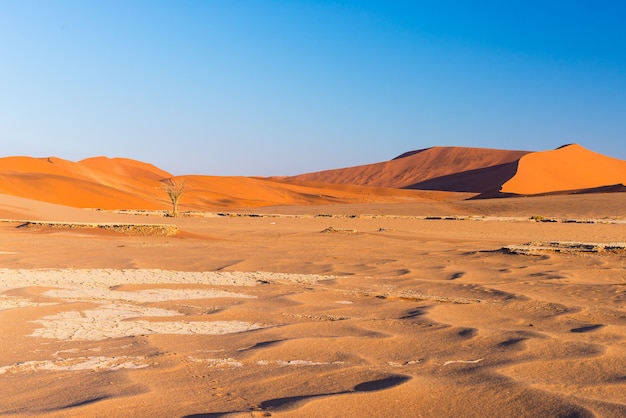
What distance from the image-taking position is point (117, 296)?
27.2ft

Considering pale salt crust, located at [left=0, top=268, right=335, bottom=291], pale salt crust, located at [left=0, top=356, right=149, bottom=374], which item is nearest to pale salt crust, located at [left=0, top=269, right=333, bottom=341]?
pale salt crust, located at [left=0, top=268, right=335, bottom=291]

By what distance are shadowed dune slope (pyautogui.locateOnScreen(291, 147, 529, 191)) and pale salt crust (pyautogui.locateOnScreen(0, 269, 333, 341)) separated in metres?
118

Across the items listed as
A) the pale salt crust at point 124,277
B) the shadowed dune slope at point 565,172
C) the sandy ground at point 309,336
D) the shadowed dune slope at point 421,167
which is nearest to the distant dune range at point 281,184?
the shadowed dune slope at point 565,172

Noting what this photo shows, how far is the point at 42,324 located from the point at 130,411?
313 cm

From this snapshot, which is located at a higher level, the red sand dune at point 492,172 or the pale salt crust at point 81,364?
the red sand dune at point 492,172

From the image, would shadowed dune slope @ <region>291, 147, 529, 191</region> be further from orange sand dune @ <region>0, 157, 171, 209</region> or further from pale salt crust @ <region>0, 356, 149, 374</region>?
pale salt crust @ <region>0, 356, 149, 374</region>

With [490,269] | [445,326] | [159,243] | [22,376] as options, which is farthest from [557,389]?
[159,243]

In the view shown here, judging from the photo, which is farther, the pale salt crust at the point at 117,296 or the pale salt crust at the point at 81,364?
the pale salt crust at the point at 117,296

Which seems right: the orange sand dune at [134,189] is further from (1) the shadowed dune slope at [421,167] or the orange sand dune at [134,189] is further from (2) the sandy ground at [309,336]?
(2) the sandy ground at [309,336]

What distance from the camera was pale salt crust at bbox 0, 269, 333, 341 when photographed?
602 centimetres

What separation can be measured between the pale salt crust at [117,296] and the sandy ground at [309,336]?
31mm

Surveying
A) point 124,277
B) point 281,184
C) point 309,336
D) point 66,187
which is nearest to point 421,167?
point 281,184

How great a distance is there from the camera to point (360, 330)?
602cm

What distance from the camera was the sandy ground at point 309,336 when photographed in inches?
149
